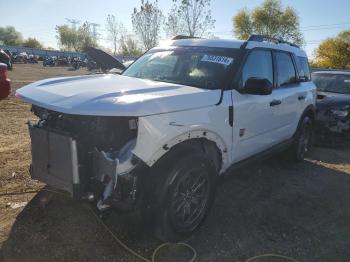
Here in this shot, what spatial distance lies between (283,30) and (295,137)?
50.7 metres

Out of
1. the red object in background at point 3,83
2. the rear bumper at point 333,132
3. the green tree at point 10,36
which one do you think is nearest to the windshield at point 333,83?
the rear bumper at point 333,132

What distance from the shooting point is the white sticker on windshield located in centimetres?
424

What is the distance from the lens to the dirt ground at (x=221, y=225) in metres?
3.42

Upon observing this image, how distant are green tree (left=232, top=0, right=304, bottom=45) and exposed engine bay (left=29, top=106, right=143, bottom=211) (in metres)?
51.7

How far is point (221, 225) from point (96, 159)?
1.63 meters

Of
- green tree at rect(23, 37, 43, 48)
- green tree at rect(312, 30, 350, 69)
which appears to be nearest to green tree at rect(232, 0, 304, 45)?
green tree at rect(312, 30, 350, 69)

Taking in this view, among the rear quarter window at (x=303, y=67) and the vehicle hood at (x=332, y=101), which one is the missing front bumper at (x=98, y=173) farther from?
the vehicle hood at (x=332, y=101)

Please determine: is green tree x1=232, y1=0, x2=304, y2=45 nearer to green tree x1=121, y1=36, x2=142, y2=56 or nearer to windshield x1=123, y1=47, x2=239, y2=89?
green tree x1=121, y1=36, x2=142, y2=56

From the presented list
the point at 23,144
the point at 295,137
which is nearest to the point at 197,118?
the point at 295,137

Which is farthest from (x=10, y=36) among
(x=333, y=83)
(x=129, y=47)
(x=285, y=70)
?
(x=285, y=70)

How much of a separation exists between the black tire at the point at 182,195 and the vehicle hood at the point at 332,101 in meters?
5.26

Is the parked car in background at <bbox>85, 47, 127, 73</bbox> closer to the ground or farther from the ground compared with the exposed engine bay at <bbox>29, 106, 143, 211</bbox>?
farther from the ground

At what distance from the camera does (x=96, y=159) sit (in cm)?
316

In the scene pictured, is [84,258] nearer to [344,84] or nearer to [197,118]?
[197,118]
